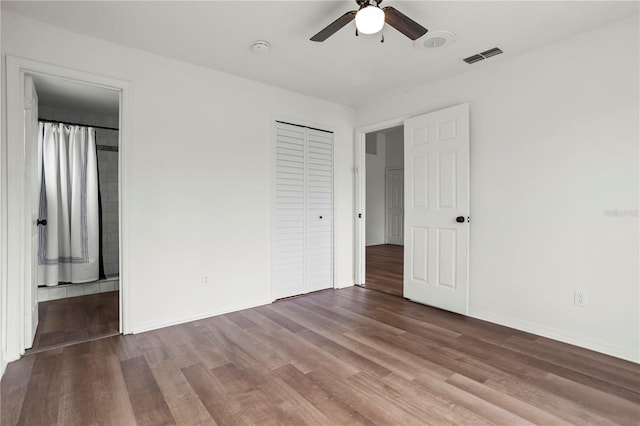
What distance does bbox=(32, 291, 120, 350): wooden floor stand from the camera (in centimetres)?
272

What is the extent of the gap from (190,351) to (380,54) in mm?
2959

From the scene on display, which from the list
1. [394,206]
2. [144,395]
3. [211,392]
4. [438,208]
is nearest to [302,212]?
[438,208]

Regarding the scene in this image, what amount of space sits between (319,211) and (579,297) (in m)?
2.69

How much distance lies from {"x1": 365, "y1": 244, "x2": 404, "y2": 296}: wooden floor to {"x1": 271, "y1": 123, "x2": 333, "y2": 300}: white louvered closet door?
75 cm

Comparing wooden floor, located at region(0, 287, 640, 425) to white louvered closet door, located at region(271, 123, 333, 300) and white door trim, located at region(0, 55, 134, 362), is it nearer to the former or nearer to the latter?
white door trim, located at region(0, 55, 134, 362)

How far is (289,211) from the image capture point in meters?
3.84

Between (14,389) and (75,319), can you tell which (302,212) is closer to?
(75,319)

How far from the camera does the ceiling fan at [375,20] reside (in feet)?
6.16

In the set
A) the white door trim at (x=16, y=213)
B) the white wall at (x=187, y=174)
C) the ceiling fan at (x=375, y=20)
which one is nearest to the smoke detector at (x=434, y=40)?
the ceiling fan at (x=375, y=20)

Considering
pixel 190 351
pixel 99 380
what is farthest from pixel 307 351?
pixel 99 380

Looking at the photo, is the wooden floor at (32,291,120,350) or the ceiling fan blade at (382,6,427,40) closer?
the ceiling fan blade at (382,6,427,40)

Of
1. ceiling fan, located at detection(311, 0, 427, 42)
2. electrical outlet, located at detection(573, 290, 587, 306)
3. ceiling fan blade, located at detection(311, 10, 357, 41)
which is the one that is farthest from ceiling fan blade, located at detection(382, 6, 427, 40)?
electrical outlet, located at detection(573, 290, 587, 306)

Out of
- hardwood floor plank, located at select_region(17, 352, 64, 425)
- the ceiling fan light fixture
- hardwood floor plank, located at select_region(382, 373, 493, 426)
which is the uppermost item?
the ceiling fan light fixture

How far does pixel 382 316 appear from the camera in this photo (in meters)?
3.22
